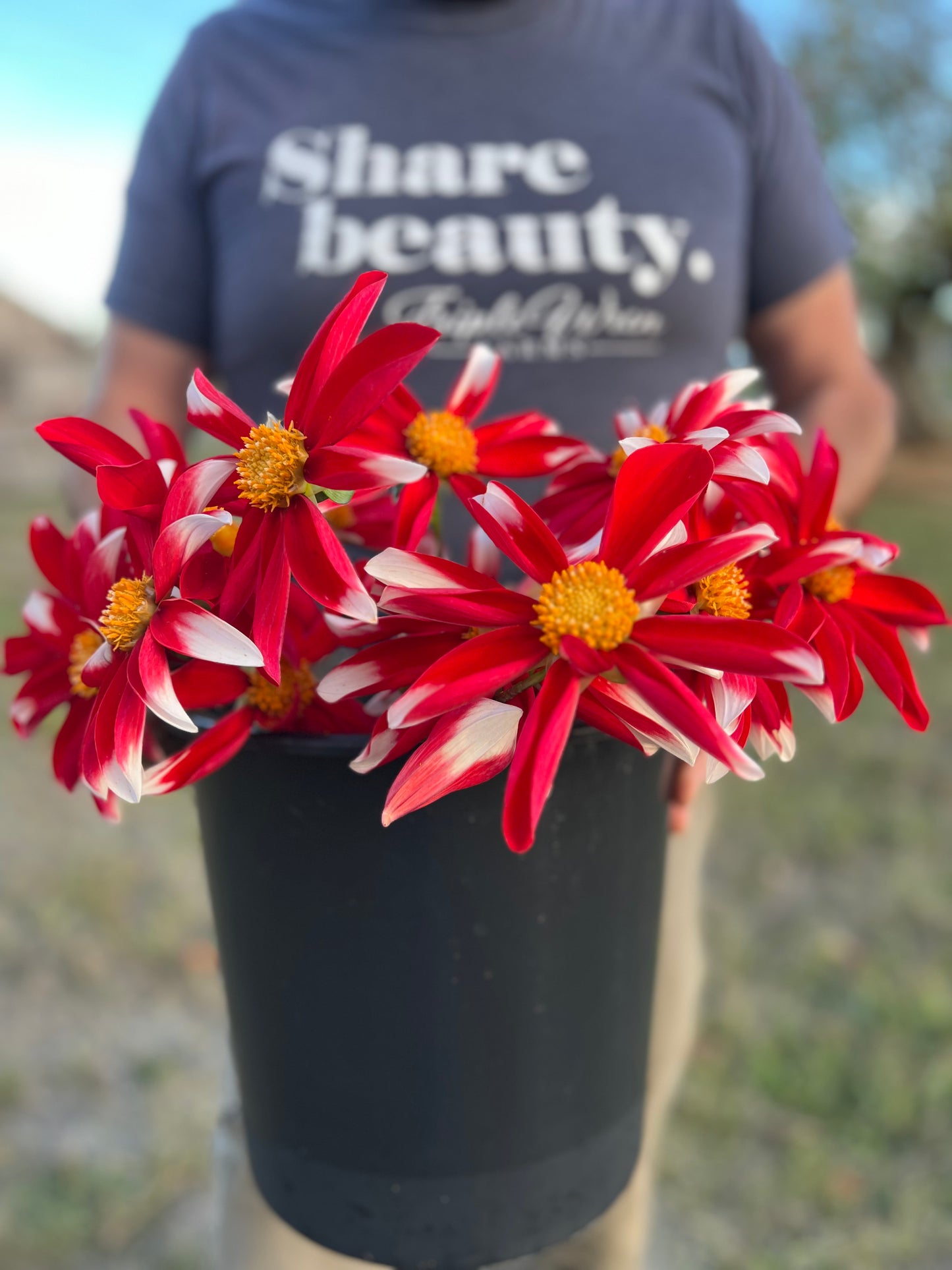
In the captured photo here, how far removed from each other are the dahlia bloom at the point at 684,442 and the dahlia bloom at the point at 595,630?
0.13 feet

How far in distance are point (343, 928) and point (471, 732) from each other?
0.21 meters

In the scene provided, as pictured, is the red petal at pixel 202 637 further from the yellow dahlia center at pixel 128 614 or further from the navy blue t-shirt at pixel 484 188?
the navy blue t-shirt at pixel 484 188

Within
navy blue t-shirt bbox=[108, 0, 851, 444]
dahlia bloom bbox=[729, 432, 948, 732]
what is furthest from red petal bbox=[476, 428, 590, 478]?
navy blue t-shirt bbox=[108, 0, 851, 444]

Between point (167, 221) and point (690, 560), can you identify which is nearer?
point (690, 560)

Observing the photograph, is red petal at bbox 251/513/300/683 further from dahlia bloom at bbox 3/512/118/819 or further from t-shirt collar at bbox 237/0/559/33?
t-shirt collar at bbox 237/0/559/33

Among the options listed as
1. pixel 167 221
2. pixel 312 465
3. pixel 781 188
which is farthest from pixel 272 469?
pixel 781 188

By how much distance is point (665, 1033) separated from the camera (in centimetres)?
115

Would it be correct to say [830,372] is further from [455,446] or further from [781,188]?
[455,446]

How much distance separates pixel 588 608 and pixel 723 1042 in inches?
65.1

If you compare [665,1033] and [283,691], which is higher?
[283,691]

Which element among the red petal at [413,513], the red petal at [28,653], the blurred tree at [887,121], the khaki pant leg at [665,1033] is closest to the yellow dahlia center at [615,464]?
the red petal at [413,513]

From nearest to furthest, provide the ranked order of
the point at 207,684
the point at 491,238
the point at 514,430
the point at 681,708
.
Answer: the point at 681,708
the point at 207,684
the point at 514,430
the point at 491,238

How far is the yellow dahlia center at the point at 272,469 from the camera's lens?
47cm

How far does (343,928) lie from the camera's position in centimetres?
61
